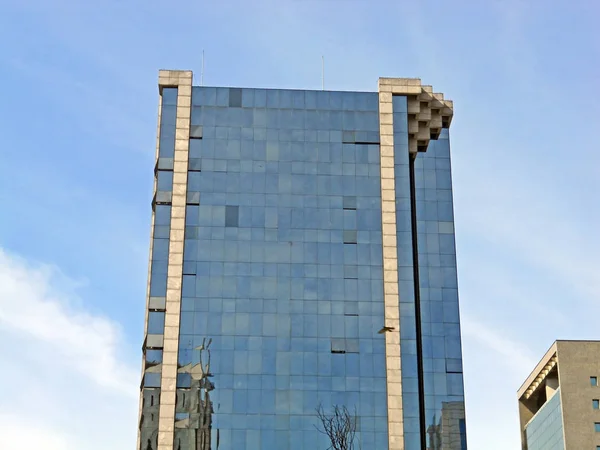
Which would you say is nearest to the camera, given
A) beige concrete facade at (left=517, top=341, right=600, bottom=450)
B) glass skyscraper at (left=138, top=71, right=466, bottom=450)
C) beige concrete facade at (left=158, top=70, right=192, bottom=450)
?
beige concrete facade at (left=158, top=70, right=192, bottom=450)

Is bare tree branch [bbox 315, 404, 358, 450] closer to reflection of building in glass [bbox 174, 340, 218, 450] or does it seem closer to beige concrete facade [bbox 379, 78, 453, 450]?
beige concrete facade [bbox 379, 78, 453, 450]

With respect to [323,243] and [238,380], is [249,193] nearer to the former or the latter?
[323,243]

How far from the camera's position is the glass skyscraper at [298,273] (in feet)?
297

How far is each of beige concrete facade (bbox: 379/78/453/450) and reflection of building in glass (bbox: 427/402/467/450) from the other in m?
4.57

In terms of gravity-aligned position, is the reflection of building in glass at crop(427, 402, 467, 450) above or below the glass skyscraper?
below

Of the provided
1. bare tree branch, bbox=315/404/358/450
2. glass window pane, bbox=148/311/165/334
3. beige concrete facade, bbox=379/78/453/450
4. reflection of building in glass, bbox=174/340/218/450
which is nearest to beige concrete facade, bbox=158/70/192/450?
glass window pane, bbox=148/311/165/334

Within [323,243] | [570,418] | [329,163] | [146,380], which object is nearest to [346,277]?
[323,243]

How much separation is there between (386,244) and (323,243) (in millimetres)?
6332

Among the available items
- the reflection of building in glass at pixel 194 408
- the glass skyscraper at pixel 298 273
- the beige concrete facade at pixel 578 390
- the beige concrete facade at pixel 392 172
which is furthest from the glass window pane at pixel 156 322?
the beige concrete facade at pixel 578 390

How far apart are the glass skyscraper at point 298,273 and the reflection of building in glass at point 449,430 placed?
14cm

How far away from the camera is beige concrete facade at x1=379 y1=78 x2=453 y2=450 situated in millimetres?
91312

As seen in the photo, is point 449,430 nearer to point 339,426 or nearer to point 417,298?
point 339,426

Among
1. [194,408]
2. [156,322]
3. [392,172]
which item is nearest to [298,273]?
[156,322]

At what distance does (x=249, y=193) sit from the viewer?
9869 centimetres
